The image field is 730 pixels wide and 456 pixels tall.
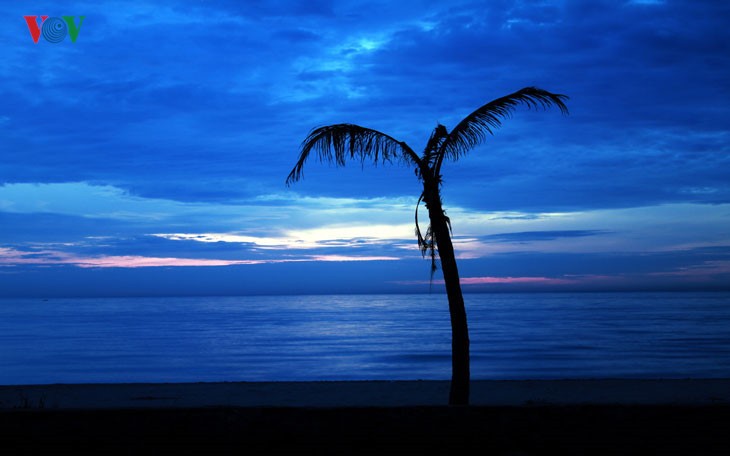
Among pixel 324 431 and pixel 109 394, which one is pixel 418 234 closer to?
pixel 324 431

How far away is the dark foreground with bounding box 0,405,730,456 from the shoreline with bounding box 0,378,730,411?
8.41m

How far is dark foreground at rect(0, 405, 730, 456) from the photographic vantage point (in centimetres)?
498

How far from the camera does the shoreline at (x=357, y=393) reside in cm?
1403

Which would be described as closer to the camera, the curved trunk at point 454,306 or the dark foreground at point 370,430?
the dark foreground at point 370,430

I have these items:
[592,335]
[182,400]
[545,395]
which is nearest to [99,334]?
[592,335]

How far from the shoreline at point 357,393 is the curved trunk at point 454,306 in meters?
5.13

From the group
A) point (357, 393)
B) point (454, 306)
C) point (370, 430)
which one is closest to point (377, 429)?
point (370, 430)

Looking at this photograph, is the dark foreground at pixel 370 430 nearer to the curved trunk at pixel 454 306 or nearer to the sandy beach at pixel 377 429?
the sandy beach at pixel 377 429

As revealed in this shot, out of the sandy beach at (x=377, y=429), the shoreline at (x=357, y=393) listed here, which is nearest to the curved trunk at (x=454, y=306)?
the sandy beach at (x=377, y=429)

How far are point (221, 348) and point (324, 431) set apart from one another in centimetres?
3559

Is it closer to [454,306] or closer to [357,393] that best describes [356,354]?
[357,393]

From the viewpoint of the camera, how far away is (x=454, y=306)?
354 inches

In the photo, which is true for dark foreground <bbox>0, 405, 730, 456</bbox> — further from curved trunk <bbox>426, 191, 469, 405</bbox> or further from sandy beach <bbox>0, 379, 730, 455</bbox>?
curved trunk <bbox>426, 191, 469, 405</bbox>

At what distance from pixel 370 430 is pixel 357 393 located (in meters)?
11.0
